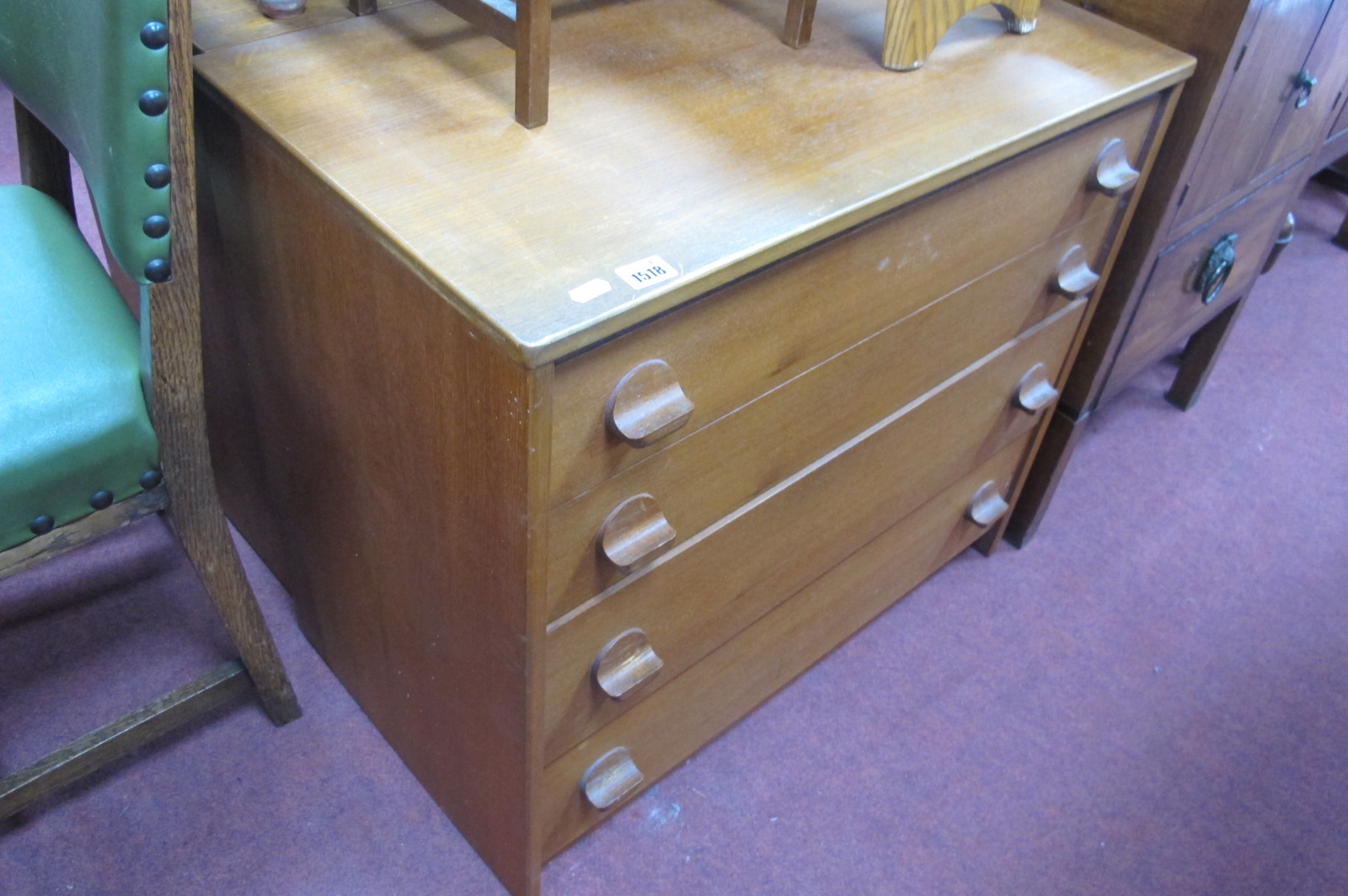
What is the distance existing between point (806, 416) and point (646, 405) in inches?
10.0

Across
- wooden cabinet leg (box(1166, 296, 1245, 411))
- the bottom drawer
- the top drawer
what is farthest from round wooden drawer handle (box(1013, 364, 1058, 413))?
wooden cabinet leg (box(1166, 296, 1245, 411))

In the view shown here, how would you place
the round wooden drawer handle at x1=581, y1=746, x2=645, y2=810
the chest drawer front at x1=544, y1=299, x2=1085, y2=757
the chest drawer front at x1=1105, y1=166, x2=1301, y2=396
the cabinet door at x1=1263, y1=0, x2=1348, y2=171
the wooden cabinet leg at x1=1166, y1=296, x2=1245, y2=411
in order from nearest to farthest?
the chest drawer front at x1=544, y1=299, x2=1085, y2=757
the round wooden drawer handle at x1=581, y1=746, x2=645, y2=810
the cabinet door at x1=1263, y1=0, x2=1348, y2=171
the chest drawer front at x1=1105, y1=166, x2=1301, y2=396
the wooden cabinet leg at x1=1166, y1=296, x2=1245, y2=411

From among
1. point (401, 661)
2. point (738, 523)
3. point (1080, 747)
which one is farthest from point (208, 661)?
point (1080, 747)

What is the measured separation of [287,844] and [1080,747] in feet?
3.25

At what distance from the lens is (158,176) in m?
0.79

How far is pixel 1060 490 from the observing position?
69.4 inches

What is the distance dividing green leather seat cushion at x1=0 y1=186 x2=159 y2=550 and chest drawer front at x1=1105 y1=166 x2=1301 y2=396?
3.90 ft

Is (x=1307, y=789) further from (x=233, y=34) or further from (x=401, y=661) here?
(x=233, y=34)

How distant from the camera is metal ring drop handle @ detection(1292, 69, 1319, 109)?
1316 mm

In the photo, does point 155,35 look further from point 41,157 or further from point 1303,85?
point 1303,85

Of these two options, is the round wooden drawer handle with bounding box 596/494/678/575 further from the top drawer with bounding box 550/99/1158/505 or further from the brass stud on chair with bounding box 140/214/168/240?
the brass stud on chair with bounding box 140/214/168/240

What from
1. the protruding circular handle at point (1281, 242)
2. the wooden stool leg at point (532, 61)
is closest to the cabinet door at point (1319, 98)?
the protruding circular handle at point (1281, 242)

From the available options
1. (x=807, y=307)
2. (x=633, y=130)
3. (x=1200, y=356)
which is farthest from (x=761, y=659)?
(x=1200, y=356)

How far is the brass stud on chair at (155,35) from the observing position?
72 cm
